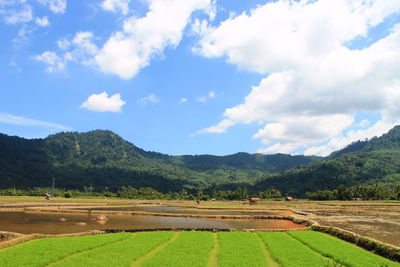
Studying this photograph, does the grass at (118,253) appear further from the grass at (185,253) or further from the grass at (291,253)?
the grass at (291,253)

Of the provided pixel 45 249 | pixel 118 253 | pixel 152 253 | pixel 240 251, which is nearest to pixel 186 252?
pixel 152 253

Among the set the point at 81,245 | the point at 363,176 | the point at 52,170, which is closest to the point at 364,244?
the point at 81,245

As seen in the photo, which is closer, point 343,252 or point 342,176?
point 343,252

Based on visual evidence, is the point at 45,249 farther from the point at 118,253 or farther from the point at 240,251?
the point at 240,251

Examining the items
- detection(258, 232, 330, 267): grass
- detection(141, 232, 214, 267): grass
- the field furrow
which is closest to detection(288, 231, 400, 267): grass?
detection(258, 232, 330, 267): grass

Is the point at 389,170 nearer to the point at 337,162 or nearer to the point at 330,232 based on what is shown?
the point at 337,162

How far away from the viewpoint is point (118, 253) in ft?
67.2

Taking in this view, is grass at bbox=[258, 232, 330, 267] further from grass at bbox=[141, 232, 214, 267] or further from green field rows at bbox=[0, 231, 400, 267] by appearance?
grass at bbox=[141, 232, 214, 267]

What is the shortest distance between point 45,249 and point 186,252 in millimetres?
9749

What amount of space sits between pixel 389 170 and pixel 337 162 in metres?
27.8

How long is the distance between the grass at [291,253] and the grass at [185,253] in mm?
4674

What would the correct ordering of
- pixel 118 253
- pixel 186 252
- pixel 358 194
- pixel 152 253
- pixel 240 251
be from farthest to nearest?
1. pixel 358 194
2. pixel 240 251
3. pixel 152 253
4. pixel 186 252
5. pixel 118 253

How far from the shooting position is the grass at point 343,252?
1898 centimetres

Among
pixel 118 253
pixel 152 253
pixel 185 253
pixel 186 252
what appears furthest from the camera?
pixel 152 253
